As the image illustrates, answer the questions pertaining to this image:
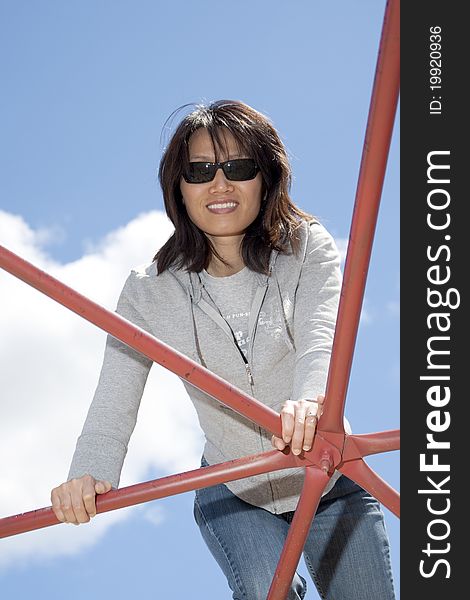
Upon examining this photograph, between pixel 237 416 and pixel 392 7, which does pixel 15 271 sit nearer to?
pixel 237 416

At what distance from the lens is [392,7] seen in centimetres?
250

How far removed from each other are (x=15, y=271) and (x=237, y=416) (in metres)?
0.91

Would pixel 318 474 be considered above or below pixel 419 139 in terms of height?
below

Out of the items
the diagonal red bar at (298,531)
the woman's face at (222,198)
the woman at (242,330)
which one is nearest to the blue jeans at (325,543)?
the woman at (242,330)

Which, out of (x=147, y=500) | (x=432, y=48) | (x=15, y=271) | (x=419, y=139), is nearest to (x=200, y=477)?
(x=147, y=500)

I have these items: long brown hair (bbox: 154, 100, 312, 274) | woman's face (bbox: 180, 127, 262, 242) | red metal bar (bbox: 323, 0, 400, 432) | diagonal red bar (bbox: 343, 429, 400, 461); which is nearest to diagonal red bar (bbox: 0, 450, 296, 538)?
diagonal red bar (bbox: 343, 429, 400, 461)

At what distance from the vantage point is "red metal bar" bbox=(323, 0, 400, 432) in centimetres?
250

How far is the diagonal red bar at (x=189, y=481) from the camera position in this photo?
3023 mm

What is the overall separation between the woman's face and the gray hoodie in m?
0.18

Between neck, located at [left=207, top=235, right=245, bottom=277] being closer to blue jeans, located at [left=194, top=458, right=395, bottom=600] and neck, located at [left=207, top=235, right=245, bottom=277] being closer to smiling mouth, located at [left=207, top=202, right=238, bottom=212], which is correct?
smiling mouth, located at [left=207, top=202, right=238, bottom=212]

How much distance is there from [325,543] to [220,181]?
1221 mm

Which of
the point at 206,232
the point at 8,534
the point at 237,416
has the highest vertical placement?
the point at 206,232

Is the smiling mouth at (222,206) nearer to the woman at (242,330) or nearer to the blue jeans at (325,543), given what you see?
the woman at (242,330)

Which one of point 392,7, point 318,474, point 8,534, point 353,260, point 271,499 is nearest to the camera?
point 392,7
